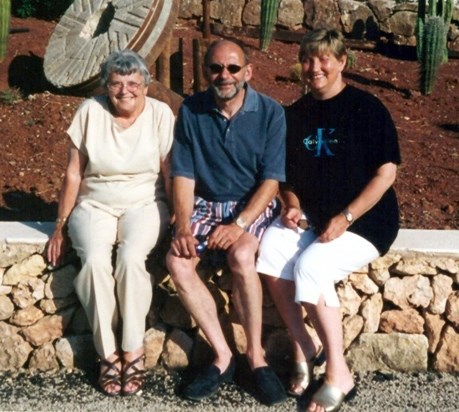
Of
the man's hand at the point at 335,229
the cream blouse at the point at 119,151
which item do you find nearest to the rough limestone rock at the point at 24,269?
the cream blouse at the point at 119,151

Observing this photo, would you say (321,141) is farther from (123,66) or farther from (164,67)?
(164,67)

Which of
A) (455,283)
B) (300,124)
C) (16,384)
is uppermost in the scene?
(300,124)

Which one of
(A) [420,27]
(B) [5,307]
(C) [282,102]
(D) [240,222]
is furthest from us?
(A) [420,27]

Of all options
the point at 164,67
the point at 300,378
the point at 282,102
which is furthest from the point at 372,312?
the point at 282,102

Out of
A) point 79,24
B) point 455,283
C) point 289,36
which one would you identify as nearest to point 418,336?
point 455,283

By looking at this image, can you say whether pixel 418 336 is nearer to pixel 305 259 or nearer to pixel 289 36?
pixel 305 259

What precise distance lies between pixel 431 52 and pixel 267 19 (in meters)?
1.63

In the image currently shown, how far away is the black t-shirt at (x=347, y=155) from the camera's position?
432cm

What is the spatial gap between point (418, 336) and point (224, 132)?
4.35ft

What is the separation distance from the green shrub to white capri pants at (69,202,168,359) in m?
6.25

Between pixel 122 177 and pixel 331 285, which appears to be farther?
pixel 122 177

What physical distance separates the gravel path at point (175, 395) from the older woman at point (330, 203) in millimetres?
174

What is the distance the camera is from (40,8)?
10406 mm

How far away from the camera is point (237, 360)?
4.60 metres
